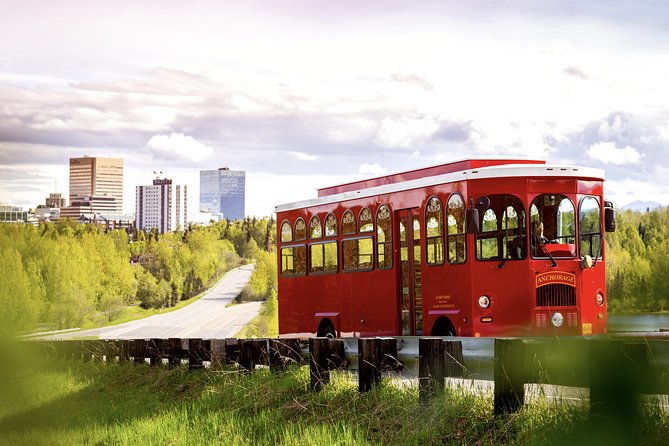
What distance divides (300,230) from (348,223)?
2561 millimetres

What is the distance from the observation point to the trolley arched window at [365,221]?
21125mm

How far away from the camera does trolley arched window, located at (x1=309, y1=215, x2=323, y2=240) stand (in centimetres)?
2331

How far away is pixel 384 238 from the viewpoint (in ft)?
67.6

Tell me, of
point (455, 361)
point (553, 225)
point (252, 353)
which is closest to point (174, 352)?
point (252, 353)

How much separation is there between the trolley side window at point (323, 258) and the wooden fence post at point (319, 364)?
35.0 feet

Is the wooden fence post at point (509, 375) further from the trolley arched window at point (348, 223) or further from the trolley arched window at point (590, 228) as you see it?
the trolley arched window at point (348, 223)

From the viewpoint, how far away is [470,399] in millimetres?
8789

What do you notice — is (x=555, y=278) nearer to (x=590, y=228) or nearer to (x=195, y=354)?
(x=590, y=228)

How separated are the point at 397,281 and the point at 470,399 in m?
11.5

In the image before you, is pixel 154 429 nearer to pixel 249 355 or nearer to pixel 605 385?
pixel 249 355

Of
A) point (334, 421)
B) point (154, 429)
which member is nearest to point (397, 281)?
point (154, 429)

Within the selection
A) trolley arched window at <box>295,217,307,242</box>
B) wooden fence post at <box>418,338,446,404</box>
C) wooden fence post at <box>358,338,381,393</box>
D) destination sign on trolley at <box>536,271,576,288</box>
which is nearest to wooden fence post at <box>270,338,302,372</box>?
wooden fence post at <box>358,338,381,393</box>

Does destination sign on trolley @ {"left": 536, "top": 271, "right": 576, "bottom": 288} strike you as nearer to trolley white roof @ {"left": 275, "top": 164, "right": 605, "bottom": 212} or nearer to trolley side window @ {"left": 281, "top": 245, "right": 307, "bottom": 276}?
trolley white roof @ {"left": 275, "top": 164, "right": 605, "bottom": 212}

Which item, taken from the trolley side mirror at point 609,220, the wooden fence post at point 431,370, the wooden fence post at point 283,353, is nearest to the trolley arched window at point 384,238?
the trolley side mirror at point 609,220
